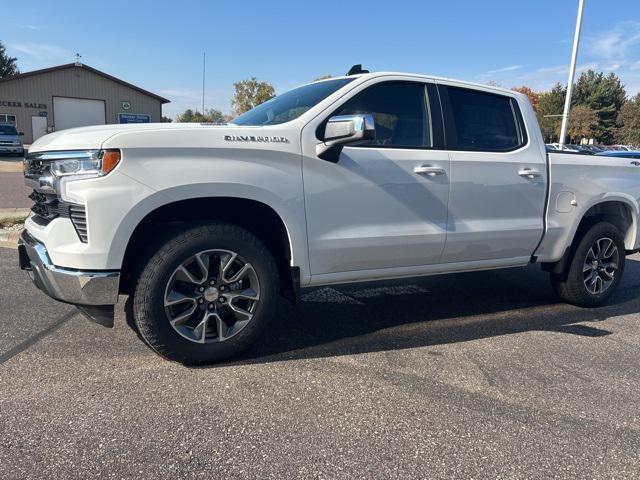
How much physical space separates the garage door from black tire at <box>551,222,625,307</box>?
1647 inches

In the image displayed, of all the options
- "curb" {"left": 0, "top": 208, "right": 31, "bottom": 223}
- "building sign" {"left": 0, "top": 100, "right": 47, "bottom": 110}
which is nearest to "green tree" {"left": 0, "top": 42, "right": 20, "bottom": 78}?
"building sign" {"left": 0, "top": 100, "right": 47, "bottom": 110}

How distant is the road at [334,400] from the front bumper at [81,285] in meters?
0.47

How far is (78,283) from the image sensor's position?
9.46ft

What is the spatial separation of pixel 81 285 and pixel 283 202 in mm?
1281

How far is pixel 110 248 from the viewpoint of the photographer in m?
2.90

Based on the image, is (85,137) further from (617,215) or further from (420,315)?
(617,215)

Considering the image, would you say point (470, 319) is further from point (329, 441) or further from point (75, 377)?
point (75, 377)

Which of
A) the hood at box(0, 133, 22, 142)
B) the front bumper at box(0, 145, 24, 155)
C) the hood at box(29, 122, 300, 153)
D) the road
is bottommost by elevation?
the road

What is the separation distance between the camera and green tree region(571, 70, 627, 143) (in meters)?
65.1

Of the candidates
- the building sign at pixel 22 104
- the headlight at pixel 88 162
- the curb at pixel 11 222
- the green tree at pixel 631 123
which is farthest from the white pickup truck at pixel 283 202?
the green tree at pixel 631 123

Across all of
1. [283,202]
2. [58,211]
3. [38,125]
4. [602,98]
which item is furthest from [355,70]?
[602,98]

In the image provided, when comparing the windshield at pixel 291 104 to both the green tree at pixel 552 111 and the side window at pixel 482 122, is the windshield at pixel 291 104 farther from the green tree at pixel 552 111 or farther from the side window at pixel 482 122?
the green tree at pixel 552 111

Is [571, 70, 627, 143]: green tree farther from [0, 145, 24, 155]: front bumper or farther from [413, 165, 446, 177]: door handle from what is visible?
[413, 165, 446, 177]: door handle

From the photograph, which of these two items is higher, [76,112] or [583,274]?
[76,112]
